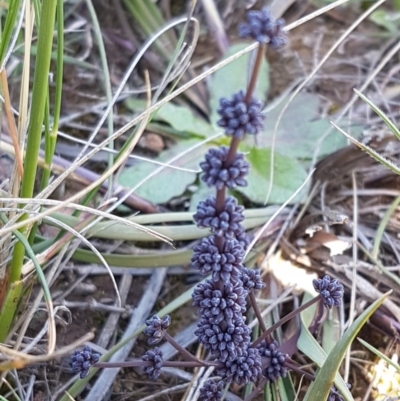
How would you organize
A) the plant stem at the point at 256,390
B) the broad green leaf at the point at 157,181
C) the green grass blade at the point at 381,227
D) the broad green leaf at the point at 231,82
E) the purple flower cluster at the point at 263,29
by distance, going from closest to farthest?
the purple flower cluster at the point at 263,29 → the plant stem at the point at 256,390 → the green grass blade at the point at 381,227 → the broad green leaf at the point at 157,181 → the broad green leaf at the point at 231,82

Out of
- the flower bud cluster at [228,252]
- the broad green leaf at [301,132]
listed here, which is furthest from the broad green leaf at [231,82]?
the flower bud cluster at [228,252]

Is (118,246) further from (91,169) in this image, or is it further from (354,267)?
(354,267)

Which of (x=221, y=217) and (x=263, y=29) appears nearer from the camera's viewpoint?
(x=263, y=29)

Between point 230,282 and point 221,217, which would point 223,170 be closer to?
point 221,217

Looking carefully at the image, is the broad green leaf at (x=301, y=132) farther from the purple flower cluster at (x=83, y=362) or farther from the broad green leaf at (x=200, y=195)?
Result: the purple flower cluster at (x=83, y=362)

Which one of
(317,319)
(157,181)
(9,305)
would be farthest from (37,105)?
(317,319)

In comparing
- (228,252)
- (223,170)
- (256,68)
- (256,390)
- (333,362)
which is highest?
(256,68)

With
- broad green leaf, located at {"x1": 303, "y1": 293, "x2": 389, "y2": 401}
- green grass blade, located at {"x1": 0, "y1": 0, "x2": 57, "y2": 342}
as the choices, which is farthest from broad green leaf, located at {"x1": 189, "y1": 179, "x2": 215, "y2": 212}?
broad green leaf, located at {"x1": 303, "y1": 293, "x2": 389, "y2": 401}
